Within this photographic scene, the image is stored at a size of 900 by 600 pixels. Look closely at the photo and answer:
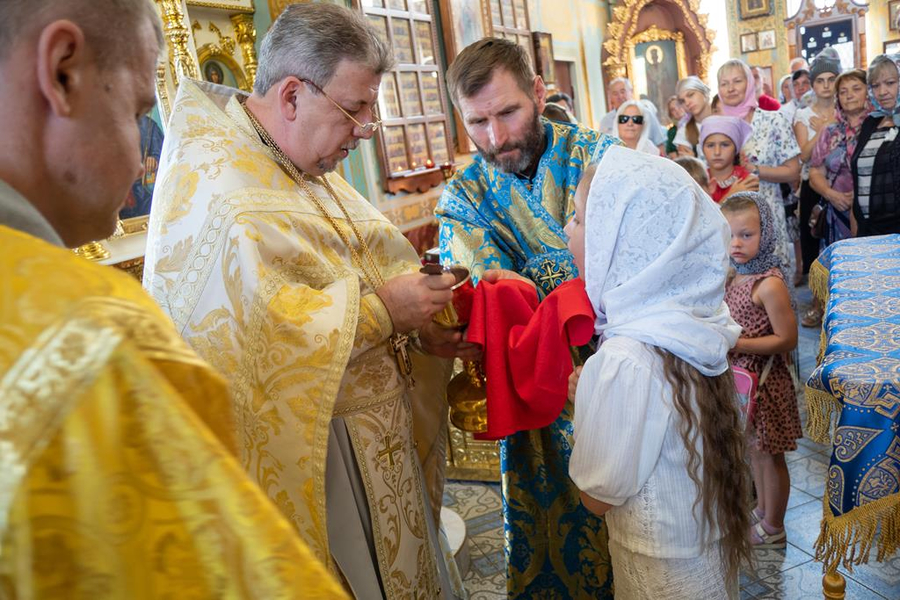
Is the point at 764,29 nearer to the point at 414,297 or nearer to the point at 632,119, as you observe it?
the point at 632,119

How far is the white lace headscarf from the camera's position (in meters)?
1.55

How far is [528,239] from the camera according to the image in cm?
242

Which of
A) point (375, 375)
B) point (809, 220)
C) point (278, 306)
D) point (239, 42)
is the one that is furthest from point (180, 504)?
point (809, 220)

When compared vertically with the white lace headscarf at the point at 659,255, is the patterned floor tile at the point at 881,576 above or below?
below

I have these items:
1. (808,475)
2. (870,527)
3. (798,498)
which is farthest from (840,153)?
(870,527)

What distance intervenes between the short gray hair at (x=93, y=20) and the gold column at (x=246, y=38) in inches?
203

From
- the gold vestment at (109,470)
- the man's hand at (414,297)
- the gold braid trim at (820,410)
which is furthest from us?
the gold braid trim at (820,410)

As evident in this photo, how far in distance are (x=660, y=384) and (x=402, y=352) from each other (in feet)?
2.16

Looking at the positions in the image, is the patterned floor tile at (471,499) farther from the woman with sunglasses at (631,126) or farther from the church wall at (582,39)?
the church wall at (582,39)

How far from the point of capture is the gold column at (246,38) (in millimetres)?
5602

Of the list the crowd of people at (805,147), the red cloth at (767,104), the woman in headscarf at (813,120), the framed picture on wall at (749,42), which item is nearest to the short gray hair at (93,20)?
the crowd of people at (805,147)

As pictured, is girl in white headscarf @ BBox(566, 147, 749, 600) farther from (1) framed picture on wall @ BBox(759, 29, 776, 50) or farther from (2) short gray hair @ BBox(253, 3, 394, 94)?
(1) framed picture on wall @ BBox(759, 29, 776, 50)

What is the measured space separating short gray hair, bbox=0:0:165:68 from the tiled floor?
2.44 metres

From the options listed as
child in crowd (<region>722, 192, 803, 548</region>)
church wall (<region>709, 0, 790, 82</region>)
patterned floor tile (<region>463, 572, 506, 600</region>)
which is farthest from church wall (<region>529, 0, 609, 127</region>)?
patterned floor tile (<region>463, 572, 506, 600</region>)
